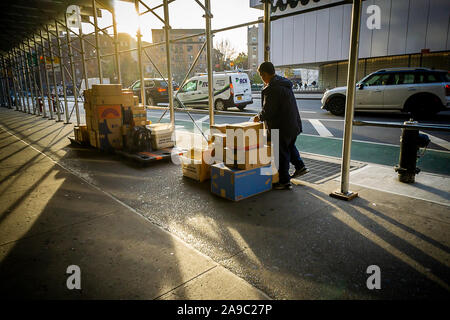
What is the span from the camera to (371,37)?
24.7 meters

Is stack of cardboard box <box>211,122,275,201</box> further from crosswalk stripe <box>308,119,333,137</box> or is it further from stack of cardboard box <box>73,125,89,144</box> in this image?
stack of cardboard box <box>73,125,89,144</box>

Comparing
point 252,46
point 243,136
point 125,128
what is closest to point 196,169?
point 243,136

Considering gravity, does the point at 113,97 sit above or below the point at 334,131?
above

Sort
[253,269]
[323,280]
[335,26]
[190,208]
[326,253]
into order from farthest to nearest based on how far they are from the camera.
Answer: [335,26] < [190,208] < [326,253] < [253,269] < [323,280]

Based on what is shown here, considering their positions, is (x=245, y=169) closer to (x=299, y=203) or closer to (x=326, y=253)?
(x=299, y=203)

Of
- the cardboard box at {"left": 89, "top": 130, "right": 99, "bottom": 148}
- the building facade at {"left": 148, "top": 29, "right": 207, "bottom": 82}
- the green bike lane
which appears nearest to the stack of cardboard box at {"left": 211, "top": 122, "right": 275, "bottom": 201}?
the green bike lane

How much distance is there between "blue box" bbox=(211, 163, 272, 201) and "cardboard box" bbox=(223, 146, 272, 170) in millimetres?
72

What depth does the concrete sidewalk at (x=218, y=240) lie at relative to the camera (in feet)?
7.96

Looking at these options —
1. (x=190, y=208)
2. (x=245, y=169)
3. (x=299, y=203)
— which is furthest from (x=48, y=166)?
(x=299, y=203)

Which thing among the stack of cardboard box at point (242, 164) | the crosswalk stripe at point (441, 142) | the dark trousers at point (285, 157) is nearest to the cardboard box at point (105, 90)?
the stack of cardboard box at point (242, 164)

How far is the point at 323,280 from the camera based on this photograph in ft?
8.11

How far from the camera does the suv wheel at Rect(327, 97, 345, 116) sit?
41.2 ft

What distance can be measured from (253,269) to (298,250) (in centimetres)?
55

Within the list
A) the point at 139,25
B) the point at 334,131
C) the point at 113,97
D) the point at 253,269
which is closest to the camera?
the point at 253,269
